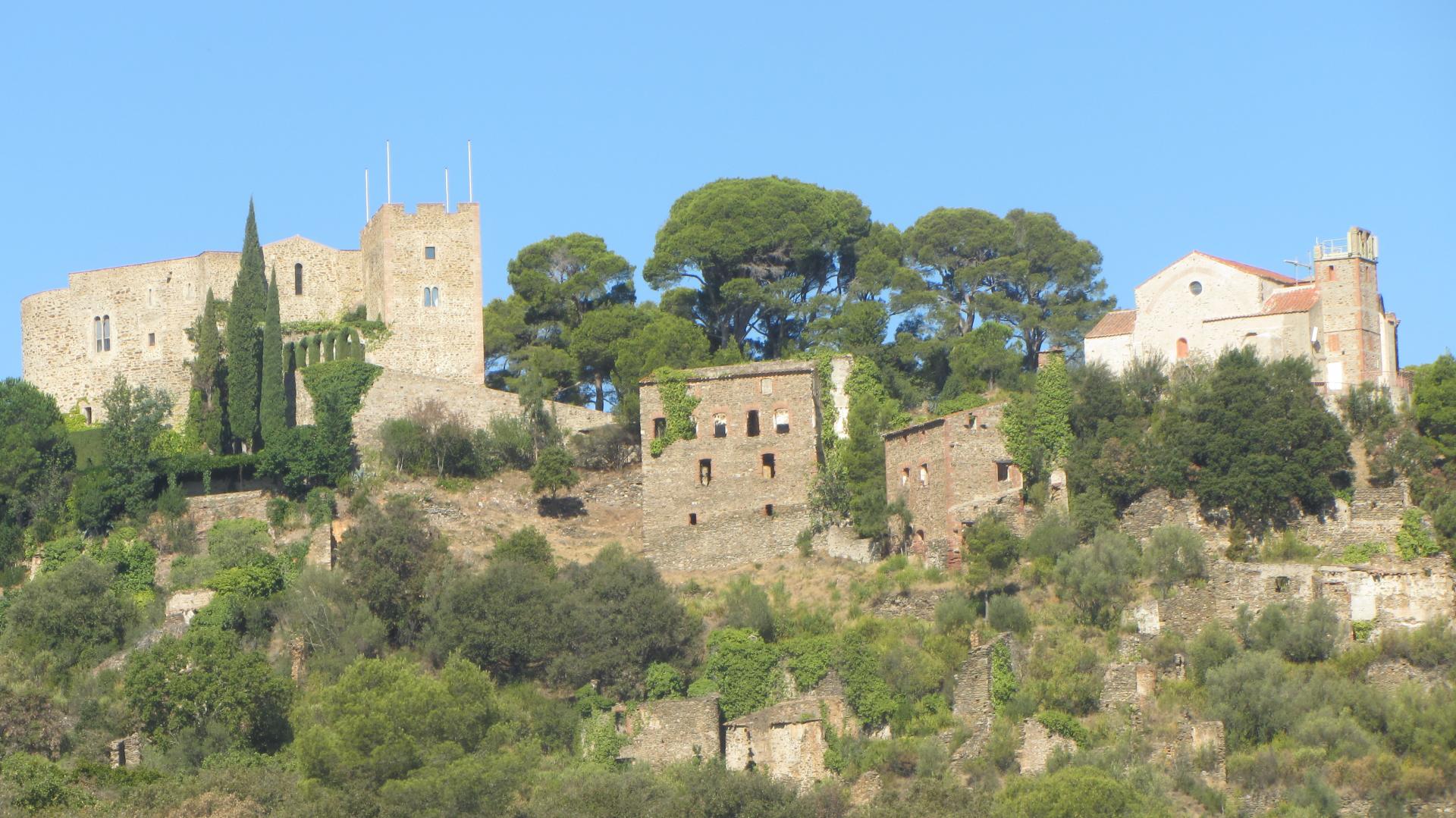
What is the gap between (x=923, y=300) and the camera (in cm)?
6306

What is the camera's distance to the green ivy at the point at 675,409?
2160 inches

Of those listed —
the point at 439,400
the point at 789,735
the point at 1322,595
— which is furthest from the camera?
the point at 439,400

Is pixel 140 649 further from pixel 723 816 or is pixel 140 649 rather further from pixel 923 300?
pixel 923 300

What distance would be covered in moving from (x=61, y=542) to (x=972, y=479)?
1885 centimetres

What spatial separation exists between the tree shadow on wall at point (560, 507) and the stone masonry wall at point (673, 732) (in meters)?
11.3

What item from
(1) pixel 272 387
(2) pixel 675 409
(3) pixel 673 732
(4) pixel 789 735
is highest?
(1) pixel 272 387

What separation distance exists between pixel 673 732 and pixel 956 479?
874 cm

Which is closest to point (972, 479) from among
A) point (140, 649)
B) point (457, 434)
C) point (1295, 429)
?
point (1295, 429)

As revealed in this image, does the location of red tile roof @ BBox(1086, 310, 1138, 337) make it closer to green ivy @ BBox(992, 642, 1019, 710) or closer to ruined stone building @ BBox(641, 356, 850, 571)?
ruined stone building @ BBox(641, 356, 850, 571)

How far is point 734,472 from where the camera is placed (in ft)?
179

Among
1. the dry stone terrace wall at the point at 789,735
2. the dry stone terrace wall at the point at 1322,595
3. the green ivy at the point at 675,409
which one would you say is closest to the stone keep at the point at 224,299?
the green ivy at the point at 675,409

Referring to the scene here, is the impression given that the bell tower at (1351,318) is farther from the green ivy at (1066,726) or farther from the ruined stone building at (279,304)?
the ruined stone building at (279,304)

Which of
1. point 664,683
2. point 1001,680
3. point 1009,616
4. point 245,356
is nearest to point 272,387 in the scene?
point 245,356

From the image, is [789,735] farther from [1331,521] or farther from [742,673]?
[1331,521]
